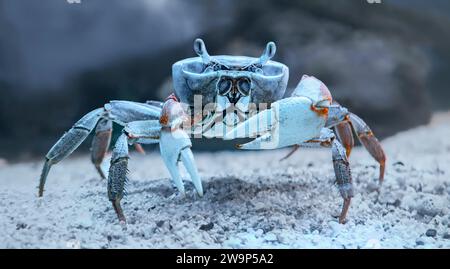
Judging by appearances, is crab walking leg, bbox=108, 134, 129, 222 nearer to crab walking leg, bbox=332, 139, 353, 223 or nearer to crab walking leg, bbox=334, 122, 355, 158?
crab walking leg, bbox=332, 139, 353, 223

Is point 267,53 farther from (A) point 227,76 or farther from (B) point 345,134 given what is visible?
(B) point 345,134

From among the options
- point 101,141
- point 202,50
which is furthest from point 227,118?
point 101,141

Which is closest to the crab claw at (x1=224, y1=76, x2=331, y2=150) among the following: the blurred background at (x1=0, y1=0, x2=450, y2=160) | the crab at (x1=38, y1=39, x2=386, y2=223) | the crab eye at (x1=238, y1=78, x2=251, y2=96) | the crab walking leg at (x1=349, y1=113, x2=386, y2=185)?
the crab at (x1=38, y1=39, x2=386, y2=223)

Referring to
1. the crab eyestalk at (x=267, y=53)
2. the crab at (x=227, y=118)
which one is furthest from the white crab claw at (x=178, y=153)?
the crab eyestalk at (x=267, y=53)

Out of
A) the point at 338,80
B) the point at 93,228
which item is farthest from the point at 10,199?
the point at 338,80

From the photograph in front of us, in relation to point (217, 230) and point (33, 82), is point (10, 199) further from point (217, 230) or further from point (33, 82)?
point (217, 230)

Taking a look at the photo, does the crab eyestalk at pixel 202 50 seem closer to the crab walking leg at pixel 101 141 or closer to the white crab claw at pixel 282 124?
the white crab claw at pixel 282 124
